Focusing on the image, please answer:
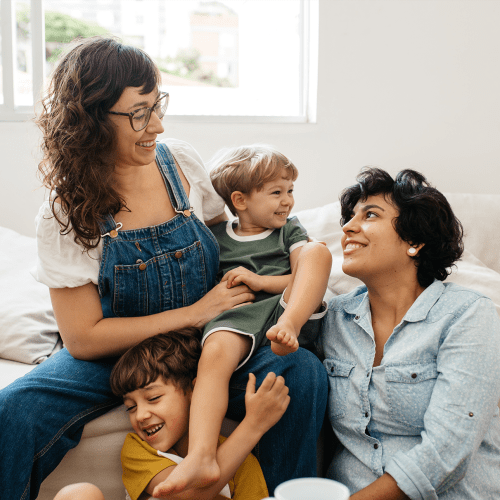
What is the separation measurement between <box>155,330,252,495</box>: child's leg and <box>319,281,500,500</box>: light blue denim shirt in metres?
0.28

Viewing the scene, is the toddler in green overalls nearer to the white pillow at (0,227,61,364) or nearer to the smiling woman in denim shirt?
the smiling woman in denim shirt

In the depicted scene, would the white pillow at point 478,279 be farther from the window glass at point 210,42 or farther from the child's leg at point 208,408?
the window glass at point 210,42

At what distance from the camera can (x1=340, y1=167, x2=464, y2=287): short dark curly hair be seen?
1302 mm

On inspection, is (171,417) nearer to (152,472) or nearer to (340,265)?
(152,472)

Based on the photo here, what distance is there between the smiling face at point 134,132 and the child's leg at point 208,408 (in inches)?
19.9

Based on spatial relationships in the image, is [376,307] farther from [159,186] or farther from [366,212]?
[159,186]

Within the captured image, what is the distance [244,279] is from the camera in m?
1.48

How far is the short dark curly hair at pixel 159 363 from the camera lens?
1.29 metres

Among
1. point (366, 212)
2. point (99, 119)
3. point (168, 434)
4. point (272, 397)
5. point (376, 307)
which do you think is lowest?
point (168, 434)

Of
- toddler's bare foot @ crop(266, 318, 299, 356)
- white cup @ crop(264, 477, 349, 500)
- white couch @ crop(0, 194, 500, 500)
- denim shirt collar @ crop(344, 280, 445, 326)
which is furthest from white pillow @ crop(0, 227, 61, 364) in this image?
white cup @ crop(264, 477, 349, 500)

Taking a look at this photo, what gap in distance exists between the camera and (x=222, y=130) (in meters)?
2.47

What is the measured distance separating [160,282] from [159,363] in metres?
0.24

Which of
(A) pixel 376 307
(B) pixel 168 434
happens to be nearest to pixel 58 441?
(B) pixel 168 434

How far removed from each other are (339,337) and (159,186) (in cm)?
66
